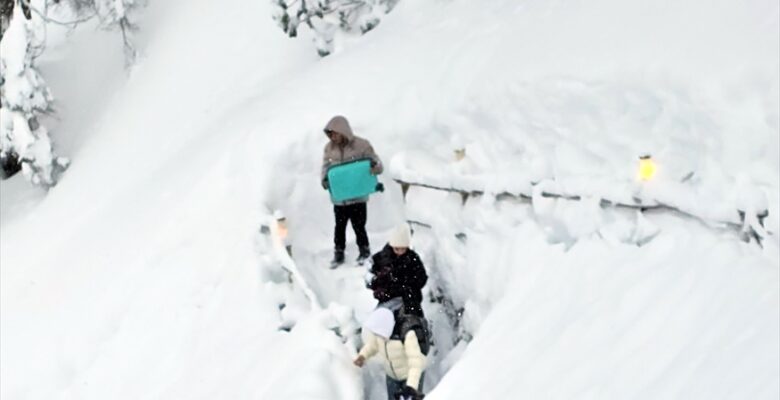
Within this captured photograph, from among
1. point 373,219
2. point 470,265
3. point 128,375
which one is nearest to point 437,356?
point 470,265

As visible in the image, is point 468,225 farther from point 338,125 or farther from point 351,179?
point 338,125

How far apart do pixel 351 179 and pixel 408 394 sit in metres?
2.63

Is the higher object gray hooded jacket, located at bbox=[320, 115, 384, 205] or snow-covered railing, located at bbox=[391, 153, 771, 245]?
snow-covered railing, located at bbox=[391, 153, 771, 245]

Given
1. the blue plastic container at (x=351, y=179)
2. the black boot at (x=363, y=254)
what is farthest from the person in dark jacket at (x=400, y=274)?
the black boot at (x=363, y=254)

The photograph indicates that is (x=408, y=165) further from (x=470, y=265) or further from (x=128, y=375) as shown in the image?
(x=128, y=375)

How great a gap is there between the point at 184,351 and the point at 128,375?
0.75 meters

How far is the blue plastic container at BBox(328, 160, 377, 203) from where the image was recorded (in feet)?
28.7

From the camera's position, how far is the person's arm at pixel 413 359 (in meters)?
6.62

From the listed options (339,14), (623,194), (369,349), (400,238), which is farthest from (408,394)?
(339,14)

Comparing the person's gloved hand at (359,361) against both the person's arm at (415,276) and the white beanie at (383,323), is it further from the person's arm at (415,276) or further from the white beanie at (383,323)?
the person's arm at (415,276)

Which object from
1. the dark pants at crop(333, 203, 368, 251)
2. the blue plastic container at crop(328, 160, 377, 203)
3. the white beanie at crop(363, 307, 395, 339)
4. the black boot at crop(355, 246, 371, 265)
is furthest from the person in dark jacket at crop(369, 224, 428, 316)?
the black boot at crop(355, 246, 371, 265)

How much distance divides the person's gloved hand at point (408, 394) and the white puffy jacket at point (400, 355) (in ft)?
0.15

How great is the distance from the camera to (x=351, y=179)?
8.73m

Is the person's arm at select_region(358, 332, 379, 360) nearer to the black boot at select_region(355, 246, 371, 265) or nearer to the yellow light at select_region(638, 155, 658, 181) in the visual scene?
the black boot at select_region(355, 246, 371, 265)
